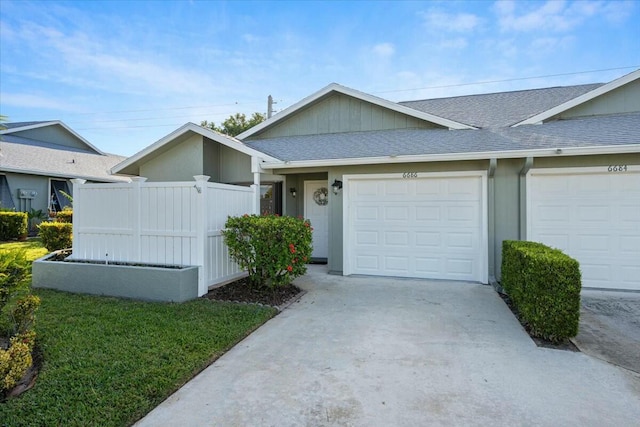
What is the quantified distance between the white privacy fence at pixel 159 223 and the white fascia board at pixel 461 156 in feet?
5.71

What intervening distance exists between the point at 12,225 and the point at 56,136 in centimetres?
1009

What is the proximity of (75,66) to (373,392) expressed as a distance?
60.4 feet

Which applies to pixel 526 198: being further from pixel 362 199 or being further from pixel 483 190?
pixel 362 199

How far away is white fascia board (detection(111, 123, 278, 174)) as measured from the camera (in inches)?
320

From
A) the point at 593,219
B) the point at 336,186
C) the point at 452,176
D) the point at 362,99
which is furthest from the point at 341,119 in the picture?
the point at 593,219

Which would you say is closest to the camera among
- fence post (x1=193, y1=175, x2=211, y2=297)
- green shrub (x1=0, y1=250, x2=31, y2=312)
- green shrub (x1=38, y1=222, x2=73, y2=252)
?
green shrub (x1=0, y1=250, x2=31, y2=312)

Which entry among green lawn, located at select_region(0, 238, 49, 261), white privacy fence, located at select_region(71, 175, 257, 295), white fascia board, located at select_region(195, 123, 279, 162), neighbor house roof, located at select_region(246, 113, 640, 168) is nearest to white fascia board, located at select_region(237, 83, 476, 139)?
neighbor house roof, located at select_region(246, 113, 640, 168)

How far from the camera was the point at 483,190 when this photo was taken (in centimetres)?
751

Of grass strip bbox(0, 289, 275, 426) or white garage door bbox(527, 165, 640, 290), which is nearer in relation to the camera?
grass strip bbox(0, 289, 275, 426)

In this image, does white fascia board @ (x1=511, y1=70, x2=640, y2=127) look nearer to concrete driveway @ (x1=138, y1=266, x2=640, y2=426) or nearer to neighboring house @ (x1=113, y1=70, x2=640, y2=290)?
neighboring house @ (x1=113, y1=70, x2=640, y2=290)

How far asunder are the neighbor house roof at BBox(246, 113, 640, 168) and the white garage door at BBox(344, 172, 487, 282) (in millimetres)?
611

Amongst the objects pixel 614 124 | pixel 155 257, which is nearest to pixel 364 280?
pixel 155 257

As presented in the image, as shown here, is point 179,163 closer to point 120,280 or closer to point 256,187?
point 256,187

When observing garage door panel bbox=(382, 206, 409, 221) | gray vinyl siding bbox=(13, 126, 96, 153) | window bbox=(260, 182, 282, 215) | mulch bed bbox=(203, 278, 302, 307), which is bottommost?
mulch bed bbox=(203, 278, 302, 307)
